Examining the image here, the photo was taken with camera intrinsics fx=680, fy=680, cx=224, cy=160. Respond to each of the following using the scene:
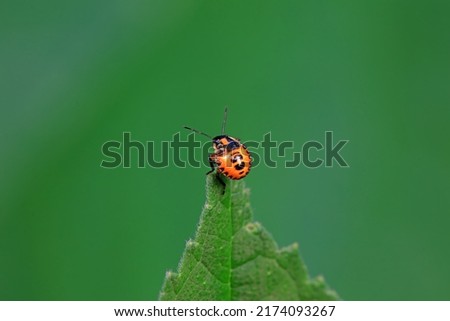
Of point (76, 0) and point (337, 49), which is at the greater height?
point (76, 0)

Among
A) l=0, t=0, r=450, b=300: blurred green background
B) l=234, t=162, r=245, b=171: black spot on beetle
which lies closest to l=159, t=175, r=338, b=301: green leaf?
l=234, t=162, r=245, b=171: black spot on beetle

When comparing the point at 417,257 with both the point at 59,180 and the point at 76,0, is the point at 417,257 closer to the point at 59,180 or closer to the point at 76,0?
the point at 59,180

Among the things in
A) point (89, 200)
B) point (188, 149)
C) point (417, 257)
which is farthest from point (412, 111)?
point (89, 200)

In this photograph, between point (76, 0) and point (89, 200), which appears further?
point (76, 0)

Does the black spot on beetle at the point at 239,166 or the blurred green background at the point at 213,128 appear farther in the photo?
the blurred green background at the point at 213,128

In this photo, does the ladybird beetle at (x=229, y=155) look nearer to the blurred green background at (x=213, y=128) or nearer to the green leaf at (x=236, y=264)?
the blurred green background at (x=213, y=128)

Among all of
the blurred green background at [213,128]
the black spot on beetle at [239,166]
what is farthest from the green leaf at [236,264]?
the blurred green background at [213,128]

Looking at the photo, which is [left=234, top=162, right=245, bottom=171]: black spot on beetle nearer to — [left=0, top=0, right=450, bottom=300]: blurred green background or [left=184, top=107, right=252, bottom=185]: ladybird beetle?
[left=184, top=107, right=252, bottom=185]: ladybird beetle
